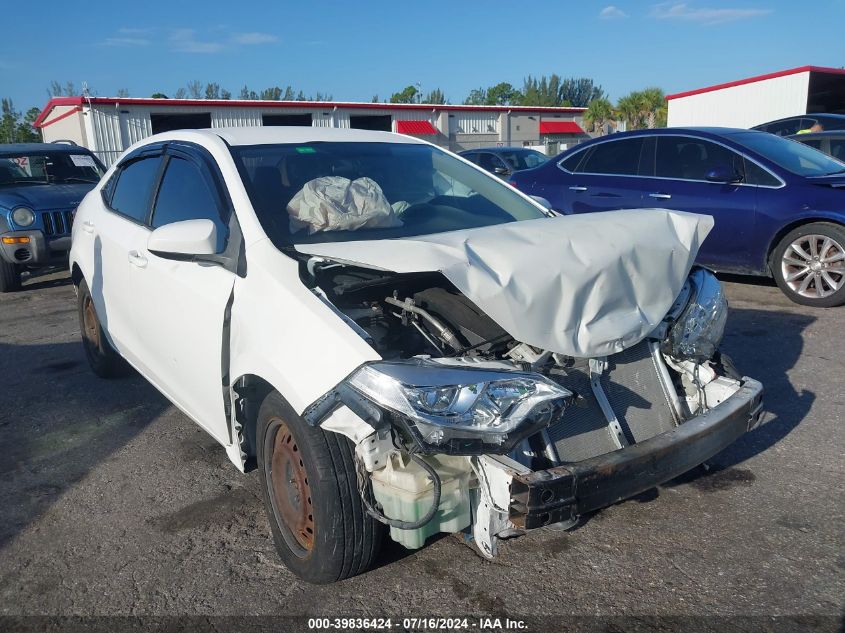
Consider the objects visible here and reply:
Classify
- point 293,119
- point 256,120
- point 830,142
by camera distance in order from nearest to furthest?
point 830,142
point 256,120
point 293,119

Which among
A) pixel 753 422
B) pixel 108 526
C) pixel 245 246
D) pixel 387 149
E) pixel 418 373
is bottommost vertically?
pixel 108 526

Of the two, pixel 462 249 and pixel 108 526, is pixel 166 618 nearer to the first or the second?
pixel 108 526

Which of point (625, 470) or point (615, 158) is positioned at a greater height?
point (615, 158)

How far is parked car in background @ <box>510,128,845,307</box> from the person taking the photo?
6.58 meters

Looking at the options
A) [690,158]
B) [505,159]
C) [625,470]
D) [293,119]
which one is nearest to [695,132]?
[690,158]

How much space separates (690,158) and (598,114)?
40098mm

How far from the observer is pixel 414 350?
2.77 metres

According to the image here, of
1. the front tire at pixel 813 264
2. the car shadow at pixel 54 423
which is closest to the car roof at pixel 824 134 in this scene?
the front tire at pixel 813 264

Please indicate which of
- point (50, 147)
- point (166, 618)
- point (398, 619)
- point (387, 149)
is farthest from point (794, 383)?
point (50, 147)

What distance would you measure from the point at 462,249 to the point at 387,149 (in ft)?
5.41

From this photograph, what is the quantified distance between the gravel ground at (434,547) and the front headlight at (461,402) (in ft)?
2.63

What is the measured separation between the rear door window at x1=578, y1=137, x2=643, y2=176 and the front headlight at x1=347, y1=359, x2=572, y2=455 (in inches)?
240

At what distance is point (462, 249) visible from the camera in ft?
8.86

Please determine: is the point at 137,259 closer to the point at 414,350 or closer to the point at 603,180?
the point at 414,350
